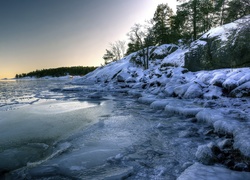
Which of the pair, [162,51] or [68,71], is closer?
[162,51]

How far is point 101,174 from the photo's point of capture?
2.41 m

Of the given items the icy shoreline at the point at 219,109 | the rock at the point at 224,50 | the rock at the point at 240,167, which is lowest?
the rock at the point at 240,167

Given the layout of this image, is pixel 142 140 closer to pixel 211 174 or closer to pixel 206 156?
pixel 206 156

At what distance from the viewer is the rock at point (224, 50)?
1084 centimetres

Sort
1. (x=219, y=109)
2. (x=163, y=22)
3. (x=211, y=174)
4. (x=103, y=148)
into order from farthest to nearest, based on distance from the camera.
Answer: (x=163, y=22), (x=219, y=109), (x=103, y=148), (x=211, y=174)

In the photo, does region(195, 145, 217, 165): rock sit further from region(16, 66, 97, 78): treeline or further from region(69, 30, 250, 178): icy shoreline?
region(16, 66, 97, 78): treeline

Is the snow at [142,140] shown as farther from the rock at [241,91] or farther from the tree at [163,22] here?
the tree at [163,22]

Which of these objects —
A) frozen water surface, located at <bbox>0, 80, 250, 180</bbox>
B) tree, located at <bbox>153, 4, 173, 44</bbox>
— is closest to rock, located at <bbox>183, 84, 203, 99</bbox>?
frozen water surface, located at <bbox>0, 80, 250, 180</bbox>

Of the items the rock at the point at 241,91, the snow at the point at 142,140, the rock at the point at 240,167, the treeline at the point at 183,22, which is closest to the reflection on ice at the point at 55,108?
the snow at the point at 142,140

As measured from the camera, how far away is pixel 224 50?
12.0m

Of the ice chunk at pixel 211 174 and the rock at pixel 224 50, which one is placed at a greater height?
the rock at pixel 224 50

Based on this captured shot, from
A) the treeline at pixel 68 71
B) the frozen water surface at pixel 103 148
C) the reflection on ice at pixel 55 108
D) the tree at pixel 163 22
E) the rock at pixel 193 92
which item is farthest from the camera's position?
the treeline at pixel 68 71

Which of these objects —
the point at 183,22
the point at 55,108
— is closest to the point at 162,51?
the point at 183,22

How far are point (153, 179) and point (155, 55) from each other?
29.9m
